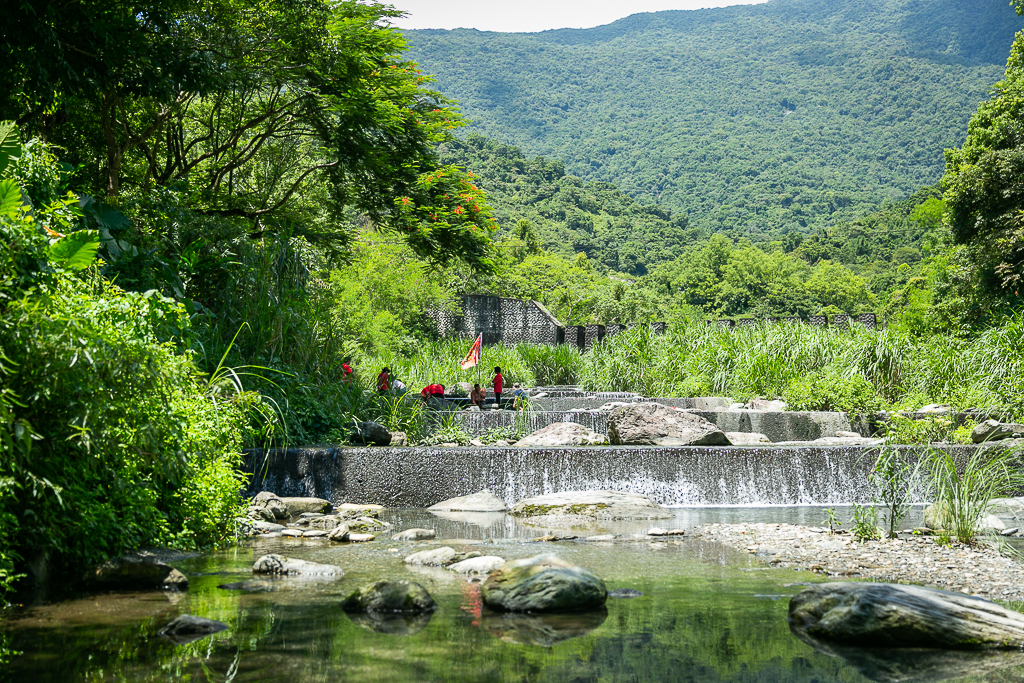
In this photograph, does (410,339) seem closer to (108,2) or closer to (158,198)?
(158,198)

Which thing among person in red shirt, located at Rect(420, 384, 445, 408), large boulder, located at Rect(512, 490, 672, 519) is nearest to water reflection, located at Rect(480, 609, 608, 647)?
large boulder, located at Rect(512, 490, 672, 519)

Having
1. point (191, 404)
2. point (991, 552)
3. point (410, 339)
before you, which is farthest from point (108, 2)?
point (410, 339)

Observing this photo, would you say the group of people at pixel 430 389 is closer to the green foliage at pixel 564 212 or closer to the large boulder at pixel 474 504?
the large boulder at pixel 474 504

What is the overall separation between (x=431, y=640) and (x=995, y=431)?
29.5 ft

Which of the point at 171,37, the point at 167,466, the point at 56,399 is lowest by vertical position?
the point at 167,466

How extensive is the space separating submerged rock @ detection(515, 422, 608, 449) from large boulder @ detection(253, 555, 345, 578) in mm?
6159

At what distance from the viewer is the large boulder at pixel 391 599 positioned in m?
4.61

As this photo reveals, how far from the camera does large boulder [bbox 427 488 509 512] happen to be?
890cm

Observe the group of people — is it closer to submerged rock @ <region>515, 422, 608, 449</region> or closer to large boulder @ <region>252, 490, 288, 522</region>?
submerged rock @ <region>515, 422, 608, 449</region>

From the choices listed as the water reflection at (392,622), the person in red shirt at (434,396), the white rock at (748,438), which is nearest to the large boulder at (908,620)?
the water reflection at (392,622)

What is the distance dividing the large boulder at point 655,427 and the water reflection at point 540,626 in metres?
6.63

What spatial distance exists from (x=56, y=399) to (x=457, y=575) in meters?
2.67

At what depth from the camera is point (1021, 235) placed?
17.6m

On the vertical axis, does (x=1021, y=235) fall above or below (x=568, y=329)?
above
